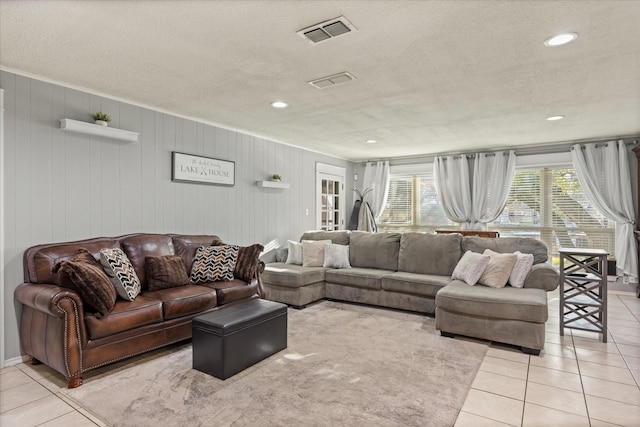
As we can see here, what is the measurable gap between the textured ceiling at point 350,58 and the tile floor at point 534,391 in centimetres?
240

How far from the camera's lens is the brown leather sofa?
8.35 ft

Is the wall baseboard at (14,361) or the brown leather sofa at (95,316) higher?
the brown leather sofa at (95,316)

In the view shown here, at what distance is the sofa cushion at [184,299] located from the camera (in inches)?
124

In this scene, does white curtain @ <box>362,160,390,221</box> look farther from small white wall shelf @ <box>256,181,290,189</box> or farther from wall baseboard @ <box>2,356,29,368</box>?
wall baseboard @ <box>2,356,29,368</box>

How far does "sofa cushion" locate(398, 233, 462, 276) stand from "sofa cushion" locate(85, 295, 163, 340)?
124 inches

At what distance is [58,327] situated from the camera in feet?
8.38

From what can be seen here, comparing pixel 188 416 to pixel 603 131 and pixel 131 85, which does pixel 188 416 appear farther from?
pixel 603 131

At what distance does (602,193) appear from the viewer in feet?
18.3

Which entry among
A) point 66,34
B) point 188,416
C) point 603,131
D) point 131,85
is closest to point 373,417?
point 188,416

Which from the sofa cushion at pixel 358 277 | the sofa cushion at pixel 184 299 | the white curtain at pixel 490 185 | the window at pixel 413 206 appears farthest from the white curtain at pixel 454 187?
the sofa cushion at pixel 184 299

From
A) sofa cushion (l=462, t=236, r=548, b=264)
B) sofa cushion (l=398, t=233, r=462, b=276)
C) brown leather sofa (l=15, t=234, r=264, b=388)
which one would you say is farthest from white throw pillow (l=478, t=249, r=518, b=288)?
brown leather sofa (l=15, t=234, r=264, b=388)

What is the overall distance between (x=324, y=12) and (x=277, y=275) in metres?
3.42

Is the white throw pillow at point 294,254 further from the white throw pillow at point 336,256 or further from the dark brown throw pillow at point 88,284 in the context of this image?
the dark brown throw pillow at point 88,284

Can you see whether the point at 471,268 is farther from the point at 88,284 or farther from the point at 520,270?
the point at 88,284
